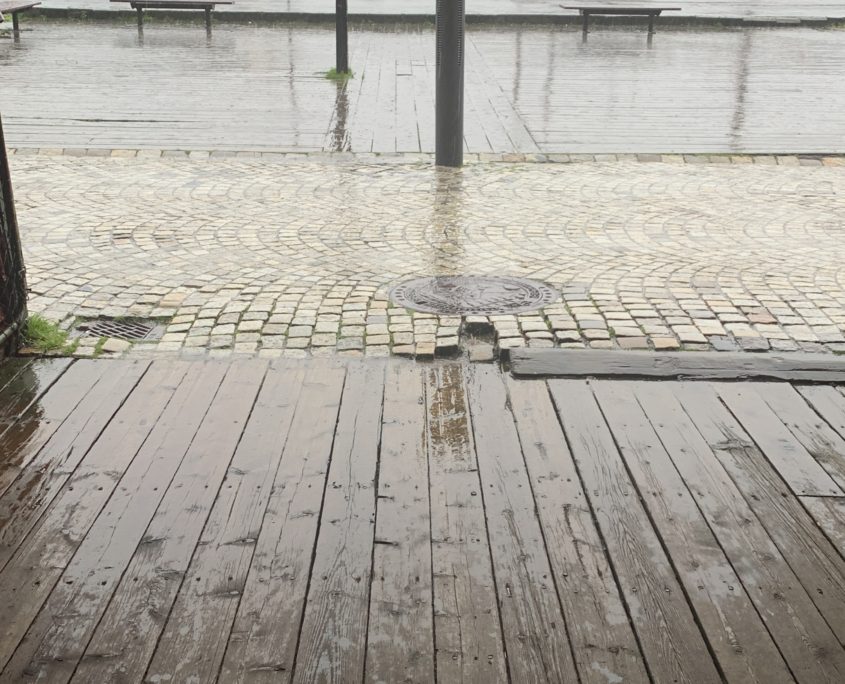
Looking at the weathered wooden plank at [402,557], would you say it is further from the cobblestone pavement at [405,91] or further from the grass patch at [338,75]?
the grass patch at [338,75]

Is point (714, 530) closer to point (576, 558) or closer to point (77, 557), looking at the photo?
point (576, 558)

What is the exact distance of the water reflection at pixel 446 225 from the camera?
649 cm

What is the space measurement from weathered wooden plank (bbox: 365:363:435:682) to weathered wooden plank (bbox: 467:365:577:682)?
0.70 ft

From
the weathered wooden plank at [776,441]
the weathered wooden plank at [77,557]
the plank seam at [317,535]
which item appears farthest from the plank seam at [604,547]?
the weathered wooden plank at [77,557]

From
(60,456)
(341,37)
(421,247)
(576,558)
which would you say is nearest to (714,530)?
(576,558)

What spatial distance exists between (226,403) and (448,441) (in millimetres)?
990

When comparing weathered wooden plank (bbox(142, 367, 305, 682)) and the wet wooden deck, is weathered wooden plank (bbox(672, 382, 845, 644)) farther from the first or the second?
weathered wooden plank (bbox(142, 367, 305, 682))

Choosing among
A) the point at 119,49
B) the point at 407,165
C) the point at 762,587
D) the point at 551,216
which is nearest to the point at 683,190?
the point at 551,216

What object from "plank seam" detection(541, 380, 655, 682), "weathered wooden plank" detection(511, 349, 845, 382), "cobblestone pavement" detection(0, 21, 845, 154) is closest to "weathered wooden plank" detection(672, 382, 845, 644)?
"weathered wooden plank" detection(511, 349, 845, 382)

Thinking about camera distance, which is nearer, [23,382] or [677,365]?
[23,382]

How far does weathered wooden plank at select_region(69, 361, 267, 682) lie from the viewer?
8.84 ft

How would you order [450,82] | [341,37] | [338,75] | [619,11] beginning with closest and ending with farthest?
[450,82], [341,37], [338,75], [619,11]

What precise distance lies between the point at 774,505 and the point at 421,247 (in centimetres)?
377

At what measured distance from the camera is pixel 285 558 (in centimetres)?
315
